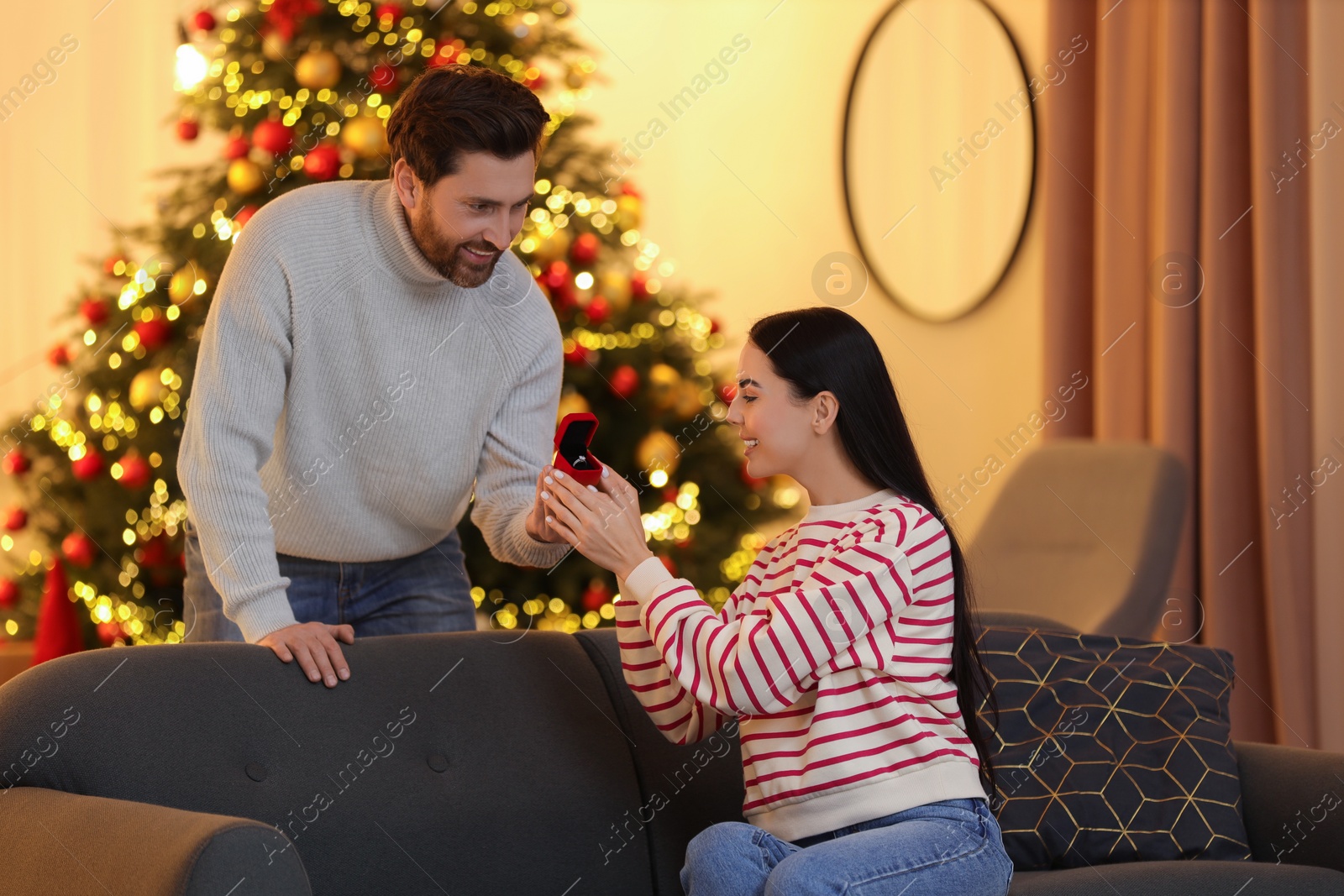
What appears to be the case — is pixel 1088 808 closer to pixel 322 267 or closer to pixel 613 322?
pixel 322 267

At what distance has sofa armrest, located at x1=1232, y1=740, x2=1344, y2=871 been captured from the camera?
172 cm

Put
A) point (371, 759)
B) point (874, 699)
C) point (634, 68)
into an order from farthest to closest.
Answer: point (634, 68) → point (371, 759) → point (874, 699)

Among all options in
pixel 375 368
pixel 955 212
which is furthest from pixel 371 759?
pixel 955 212

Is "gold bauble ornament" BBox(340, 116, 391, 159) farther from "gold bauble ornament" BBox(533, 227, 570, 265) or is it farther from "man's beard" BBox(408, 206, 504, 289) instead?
"man's beard" BBox(408, 206, 504, 289)

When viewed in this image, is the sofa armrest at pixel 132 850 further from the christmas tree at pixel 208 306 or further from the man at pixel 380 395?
the christmas tree at pixel 208 306

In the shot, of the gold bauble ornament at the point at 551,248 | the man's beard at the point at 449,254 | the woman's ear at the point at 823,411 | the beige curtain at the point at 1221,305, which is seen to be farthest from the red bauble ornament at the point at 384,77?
the woman's ear at the point at 823,411

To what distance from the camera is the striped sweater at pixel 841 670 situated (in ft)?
4.57

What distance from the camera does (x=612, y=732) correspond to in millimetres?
1772

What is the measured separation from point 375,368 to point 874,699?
0.81 meters

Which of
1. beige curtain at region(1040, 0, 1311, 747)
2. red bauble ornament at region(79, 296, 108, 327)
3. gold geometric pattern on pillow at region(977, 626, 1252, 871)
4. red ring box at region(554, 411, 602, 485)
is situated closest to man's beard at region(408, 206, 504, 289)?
red ring box at region(554, 411, 602, 485)

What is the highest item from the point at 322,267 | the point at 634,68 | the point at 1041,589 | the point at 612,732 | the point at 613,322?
the point at 634,68

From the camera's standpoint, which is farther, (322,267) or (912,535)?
(322,267)

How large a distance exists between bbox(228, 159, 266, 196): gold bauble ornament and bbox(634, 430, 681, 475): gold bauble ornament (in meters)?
1.15

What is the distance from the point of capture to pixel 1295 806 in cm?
176
